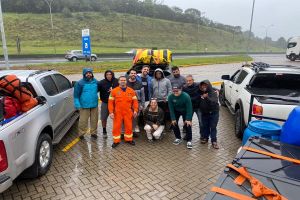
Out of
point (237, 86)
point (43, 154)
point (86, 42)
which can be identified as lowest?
point (43, 154)

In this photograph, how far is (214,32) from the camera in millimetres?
91062

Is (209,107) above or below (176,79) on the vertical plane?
below

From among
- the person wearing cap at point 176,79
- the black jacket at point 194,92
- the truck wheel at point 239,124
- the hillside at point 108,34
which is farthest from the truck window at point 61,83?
the hillside at point 108,34

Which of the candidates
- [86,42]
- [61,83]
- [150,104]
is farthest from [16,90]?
[86,42]

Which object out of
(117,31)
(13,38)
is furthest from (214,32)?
(13,38)

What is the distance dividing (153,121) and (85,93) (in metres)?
1.71

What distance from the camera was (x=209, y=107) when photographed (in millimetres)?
5730

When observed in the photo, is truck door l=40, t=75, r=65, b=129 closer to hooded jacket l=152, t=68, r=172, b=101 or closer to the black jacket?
hooded jacket l=152, t=68, r=172, b=101

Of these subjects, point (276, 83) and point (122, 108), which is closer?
point (122, 108)

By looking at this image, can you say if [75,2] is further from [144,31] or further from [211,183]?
[211,183]

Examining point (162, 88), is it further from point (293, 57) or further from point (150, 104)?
point (293, 57)

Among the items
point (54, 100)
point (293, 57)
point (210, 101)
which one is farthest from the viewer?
point (293, 57)

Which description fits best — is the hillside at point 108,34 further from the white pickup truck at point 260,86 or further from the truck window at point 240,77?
the white pickup truck at point 260,86

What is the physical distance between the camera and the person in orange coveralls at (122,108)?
19.1 feet
